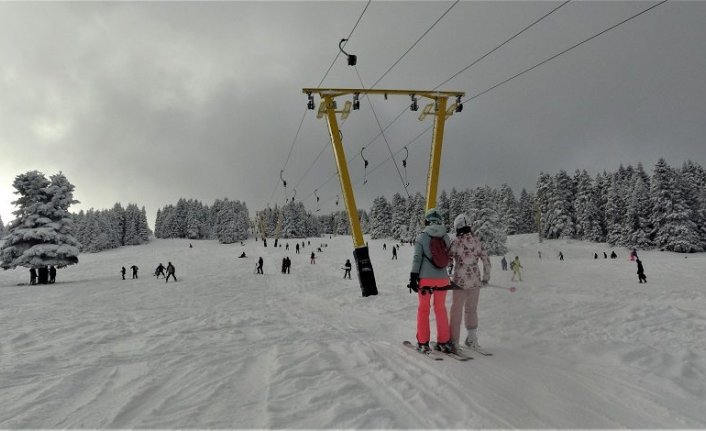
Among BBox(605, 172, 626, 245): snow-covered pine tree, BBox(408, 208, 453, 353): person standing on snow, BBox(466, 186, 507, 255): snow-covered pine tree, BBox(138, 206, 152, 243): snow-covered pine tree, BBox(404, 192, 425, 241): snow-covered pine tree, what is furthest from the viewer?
BBox(138, 206, 152, 243): snow-covered pine tree

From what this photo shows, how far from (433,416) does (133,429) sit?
2.43 m

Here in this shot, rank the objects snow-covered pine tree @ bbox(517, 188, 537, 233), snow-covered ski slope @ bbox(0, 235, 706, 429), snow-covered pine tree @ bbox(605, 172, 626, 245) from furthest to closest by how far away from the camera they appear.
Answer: snow-covered pine tree @ bbox(517, 188, 537, 233) < snow-covered pine tree @ bbox(605, 172, 626, 245) < snow-covered ski slope @ bbox(0, 235, 706, 429)

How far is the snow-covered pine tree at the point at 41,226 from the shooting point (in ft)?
105

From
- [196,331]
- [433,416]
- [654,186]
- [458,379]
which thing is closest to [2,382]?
[196,331]

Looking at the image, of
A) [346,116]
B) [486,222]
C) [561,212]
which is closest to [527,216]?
[561,212]

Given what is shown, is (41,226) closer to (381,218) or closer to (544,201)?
(381,218)

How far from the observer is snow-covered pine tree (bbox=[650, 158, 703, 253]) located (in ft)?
179

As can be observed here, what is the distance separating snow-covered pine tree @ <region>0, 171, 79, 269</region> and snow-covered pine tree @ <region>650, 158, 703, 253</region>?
7739 cm

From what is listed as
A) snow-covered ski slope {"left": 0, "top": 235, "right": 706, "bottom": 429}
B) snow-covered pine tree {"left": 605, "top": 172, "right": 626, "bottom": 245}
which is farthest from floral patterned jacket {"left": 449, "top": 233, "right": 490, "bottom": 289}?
snow-covered pine tree {"left": 605, "top": 172, "right": 626, "bottom": 245}

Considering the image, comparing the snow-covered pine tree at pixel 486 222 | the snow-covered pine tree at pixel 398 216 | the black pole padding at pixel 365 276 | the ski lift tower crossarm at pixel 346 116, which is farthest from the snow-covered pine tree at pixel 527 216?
the black pole padding at pixel 365 276

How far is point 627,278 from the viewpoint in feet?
88.0

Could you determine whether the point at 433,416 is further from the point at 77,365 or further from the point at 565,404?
the point at 77,365

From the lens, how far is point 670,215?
55750 millimetres

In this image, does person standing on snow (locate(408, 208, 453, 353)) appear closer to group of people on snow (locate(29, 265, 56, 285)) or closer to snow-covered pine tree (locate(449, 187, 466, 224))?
group of people on snow (locate(29, 265, 56, 285))
